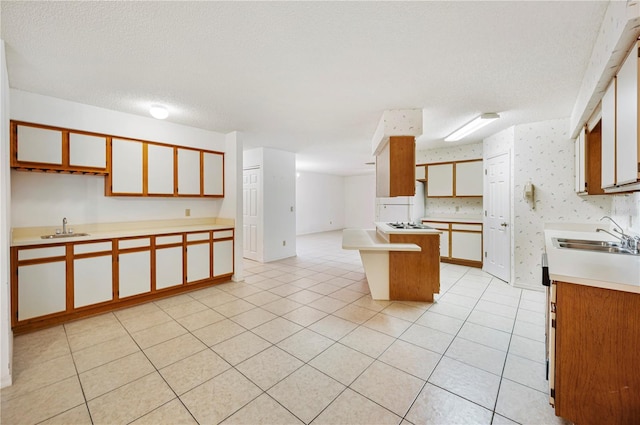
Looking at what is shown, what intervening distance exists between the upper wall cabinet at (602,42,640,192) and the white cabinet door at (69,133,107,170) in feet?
15.1

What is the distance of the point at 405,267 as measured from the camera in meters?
3.45

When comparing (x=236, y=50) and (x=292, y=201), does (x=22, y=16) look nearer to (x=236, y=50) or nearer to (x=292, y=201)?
(x=236, y=50)

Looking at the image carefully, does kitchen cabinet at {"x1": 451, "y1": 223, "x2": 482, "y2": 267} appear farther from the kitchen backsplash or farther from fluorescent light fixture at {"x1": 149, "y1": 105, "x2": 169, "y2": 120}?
fluorescent light fixture at {"x1": 149, "y1": 105, "x2": 169, "y2": 120}

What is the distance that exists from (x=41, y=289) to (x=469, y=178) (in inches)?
253

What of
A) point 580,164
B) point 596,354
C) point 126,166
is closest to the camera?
point 596,354

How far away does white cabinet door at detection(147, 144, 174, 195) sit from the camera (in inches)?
141

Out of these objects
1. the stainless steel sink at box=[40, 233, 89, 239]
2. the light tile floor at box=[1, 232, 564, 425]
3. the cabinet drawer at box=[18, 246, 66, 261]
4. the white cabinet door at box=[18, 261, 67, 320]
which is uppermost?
the stainless steel sink at box=[40, 233, 89, 239]

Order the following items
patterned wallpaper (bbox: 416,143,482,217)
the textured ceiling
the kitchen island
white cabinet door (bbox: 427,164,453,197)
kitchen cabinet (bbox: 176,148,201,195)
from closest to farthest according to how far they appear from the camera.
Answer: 1. the textured ceiling
2. the kitchen island
3. kitchen cabinet (bbox: 176,148,201,195)
4. patterned wallpaper (bbox: 416,143,482,217)
5. white cabinet door (bbox: 427,164,453,197)

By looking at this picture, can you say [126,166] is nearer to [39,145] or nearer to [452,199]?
[39,145]

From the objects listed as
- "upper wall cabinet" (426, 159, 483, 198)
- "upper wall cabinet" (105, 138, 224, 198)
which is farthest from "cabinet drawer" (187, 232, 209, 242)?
"upper wall cabinet" (426, 159, 483, 198)

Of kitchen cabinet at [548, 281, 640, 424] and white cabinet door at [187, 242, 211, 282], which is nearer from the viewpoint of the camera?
kitchen cabinet at [548, 281, 640, 424]

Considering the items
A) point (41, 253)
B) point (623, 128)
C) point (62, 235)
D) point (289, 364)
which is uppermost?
point (623, 128)

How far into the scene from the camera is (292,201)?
242 inches

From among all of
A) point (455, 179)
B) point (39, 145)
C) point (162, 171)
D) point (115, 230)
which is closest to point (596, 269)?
point (455, 179)
